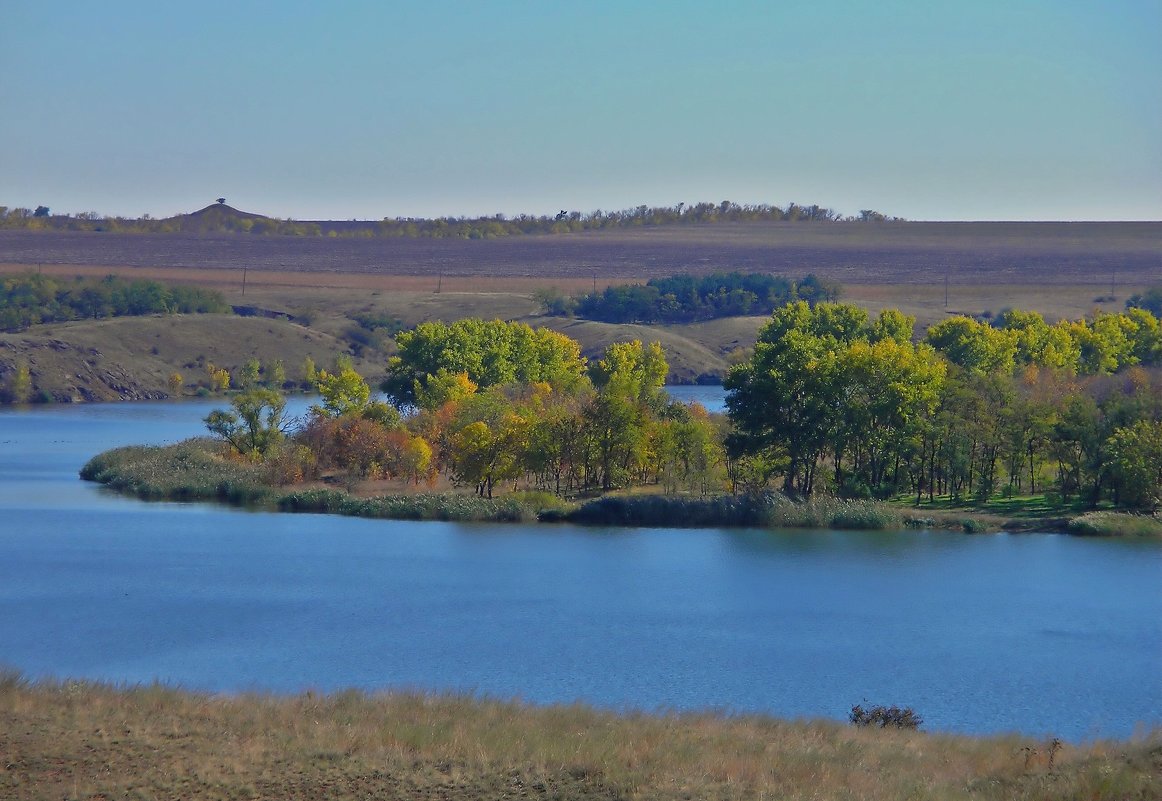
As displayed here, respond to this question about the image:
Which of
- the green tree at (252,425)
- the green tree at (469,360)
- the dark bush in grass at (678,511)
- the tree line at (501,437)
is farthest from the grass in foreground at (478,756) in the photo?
the green tree at (469,360)

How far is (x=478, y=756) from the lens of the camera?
601 inches

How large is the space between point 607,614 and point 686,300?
11404 cm

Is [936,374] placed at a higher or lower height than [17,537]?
higher

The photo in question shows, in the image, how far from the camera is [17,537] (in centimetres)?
4072

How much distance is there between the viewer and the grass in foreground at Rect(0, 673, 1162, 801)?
46.8 ft

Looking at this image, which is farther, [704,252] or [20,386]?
[704,252]

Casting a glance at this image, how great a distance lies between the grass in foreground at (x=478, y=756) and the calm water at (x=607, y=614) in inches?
120

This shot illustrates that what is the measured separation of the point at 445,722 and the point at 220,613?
45.2 feet

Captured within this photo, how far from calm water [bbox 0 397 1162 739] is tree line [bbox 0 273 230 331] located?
95342 mm

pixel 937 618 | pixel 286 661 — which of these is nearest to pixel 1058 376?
pixel 937 618

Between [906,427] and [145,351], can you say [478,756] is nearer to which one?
[906,427]

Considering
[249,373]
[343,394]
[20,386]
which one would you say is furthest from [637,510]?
[20,386]

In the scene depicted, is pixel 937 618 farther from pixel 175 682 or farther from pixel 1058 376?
pixel 1058 376

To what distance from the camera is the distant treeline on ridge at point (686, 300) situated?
140250 millimetres
